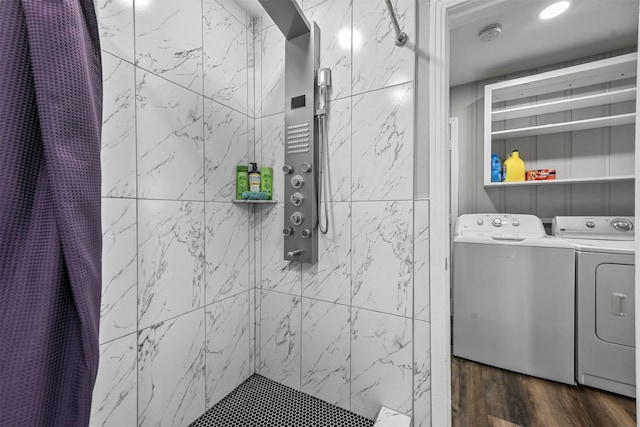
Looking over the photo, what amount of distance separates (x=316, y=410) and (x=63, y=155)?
142 cm

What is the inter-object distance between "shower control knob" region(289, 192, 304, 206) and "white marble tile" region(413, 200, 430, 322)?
1.78 feet

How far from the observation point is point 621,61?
6.34 feet

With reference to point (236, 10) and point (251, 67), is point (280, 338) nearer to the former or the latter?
point (251, 67)

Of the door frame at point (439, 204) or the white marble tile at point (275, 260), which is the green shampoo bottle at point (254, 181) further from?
the door frame at point (439, 204)

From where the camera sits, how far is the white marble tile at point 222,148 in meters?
1.33

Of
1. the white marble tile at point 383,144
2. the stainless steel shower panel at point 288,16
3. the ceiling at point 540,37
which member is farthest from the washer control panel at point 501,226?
the stainless steel shower panel at point 288,16

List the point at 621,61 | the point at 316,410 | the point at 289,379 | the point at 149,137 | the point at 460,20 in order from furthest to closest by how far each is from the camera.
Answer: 1. the point at 621,61
2. the point at 289,379
3. the point at 316,410
4. the point at 460,20
5. the point at 149,137

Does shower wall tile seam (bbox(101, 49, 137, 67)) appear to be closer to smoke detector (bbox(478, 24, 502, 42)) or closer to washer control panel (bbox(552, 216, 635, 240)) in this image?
smoke detector (bbox(478, 24, 502, 42))

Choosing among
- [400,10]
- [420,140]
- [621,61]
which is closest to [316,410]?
[420,140]

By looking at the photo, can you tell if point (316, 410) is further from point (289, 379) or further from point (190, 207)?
point (190, 207)

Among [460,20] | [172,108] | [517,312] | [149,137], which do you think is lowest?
[517,312]

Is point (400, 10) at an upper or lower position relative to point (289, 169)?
upper

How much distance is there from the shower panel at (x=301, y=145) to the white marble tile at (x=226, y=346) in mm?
423

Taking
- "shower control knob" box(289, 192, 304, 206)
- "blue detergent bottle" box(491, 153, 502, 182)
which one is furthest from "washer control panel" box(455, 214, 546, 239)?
"shower control knob" box(289, 192, 304, 206)
